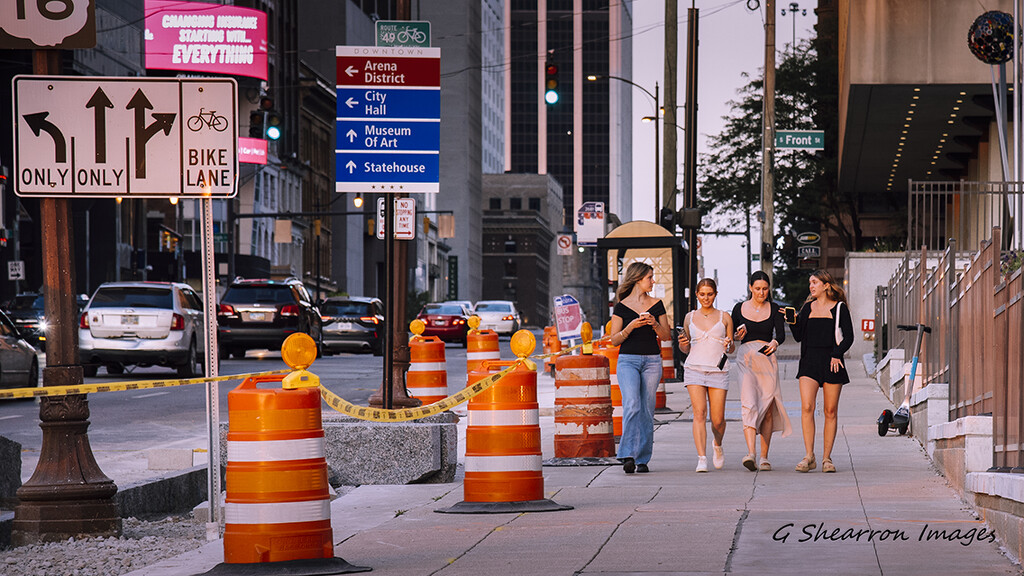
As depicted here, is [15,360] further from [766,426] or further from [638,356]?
[766,426]

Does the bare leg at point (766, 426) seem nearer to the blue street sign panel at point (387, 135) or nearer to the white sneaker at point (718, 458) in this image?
the white sneaker at point (718, 458)

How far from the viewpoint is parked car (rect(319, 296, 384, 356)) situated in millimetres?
39500

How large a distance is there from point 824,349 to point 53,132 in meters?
7.26

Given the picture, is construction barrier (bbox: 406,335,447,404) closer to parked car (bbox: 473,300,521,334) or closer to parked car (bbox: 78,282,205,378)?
parked car (bbox: 78,282,205,378)

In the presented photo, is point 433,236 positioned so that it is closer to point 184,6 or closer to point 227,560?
point 184,6

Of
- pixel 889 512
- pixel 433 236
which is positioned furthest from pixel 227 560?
pixel 433 236

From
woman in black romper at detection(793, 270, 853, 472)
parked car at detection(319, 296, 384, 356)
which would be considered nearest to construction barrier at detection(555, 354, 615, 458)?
woman in black romper at detection(793, 270, 853, 472)

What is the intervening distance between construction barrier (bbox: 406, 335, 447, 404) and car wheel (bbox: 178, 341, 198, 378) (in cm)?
825

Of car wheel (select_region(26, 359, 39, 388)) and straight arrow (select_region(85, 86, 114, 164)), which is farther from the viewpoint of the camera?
car wheel (select_region(26, 359, 39, 388))

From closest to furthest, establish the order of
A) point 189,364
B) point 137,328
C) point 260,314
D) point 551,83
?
point 137,328, point 189,364, point 551,83, point 260,314

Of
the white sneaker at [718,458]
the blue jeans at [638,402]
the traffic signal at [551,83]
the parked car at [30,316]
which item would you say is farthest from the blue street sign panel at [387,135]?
the parked car at [30,316]

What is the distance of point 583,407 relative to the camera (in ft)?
46.7

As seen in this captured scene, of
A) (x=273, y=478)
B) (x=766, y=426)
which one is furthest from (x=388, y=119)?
(x=273, y=478)

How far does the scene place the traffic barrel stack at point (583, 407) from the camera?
14062 millimetres
